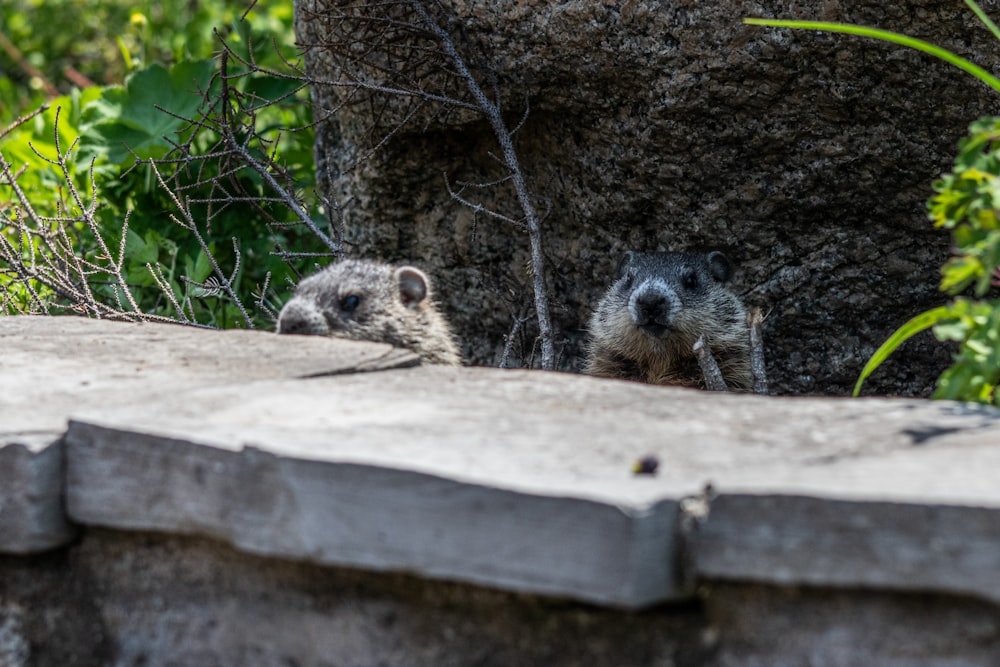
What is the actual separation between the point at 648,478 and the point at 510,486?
0.28m

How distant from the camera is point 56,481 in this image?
280 centimetres

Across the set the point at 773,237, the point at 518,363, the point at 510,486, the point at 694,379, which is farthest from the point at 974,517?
the point at 518,363

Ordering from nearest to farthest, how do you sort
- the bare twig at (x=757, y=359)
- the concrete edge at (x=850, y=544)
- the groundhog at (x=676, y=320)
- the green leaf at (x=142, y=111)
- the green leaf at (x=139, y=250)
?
the concrete edge at (x=850, y=544) → the bare twig at (x=757, y=359) → the groundhog at (x=676, y=320) → the green leaf at (x=139, y=250) → the green leaf at (x=142, y=111)

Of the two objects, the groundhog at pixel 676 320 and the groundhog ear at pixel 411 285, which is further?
the groundhog at pixel 676 320

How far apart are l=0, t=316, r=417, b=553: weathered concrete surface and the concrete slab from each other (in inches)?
3.3

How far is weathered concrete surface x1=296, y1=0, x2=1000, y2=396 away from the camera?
15.0ft

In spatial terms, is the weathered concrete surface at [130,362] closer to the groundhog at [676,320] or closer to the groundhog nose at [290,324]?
the groundhog nose at [290,324]

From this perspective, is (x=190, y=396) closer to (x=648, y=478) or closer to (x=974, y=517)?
(x=648, y=478)

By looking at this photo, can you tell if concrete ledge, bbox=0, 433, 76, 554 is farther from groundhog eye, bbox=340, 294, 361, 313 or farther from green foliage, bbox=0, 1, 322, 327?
green foliage, bbox=0, 1, 322, 327

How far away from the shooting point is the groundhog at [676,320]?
5.59 m

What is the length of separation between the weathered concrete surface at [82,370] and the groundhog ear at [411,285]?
4.41 ft

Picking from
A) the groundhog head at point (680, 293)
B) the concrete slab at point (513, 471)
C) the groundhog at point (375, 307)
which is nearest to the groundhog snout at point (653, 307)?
the groundhog head at point (680, 293)

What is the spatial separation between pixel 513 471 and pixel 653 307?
3.33m

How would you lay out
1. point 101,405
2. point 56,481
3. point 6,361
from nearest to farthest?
1. point 56,481
2. point 101,405
3. point 6,361
